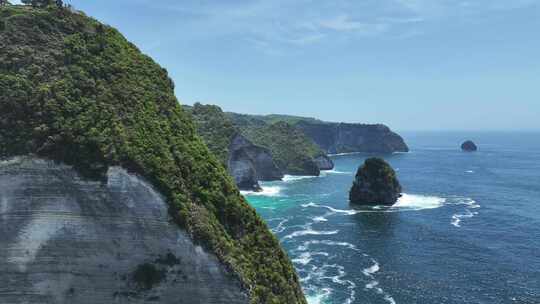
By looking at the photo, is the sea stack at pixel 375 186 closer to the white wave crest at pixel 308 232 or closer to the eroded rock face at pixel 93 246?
the white wave crest at pixel 308 232

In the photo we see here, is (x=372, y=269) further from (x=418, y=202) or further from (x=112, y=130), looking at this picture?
(x=418, y=202)

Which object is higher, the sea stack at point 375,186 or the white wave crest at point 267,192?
the sea stack at point 375,186

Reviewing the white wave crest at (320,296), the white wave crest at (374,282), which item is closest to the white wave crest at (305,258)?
the white wave crest at (374,282)

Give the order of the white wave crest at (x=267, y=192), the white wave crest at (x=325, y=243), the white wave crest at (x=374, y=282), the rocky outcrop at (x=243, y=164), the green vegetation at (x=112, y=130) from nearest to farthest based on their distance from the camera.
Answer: the green vegetation at (x=112, y=130) → the white wave crest at (x=374, y=282) → the white wave crest at (x=325, y=243) → the white wave crest at (x=267, y=192) → the rocky outcrop at (x=243, y=164)

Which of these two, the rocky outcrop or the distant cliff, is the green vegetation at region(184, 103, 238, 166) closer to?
the distant cliff

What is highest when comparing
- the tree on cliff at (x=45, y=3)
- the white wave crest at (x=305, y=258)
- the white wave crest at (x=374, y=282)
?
the tree on cliff at (x=45, y=3)

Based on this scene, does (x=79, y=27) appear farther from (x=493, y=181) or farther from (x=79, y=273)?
(x=493, y=181)

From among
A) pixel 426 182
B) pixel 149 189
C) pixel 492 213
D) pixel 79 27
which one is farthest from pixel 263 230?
pixel 426 182
